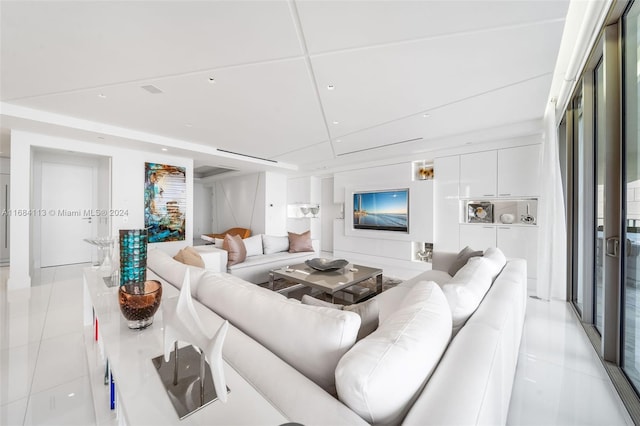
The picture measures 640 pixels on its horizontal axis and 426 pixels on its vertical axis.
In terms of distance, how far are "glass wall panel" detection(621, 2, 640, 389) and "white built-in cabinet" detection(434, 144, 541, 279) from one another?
220 centimetres

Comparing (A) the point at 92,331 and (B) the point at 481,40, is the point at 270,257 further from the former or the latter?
(B) the point at 481,40

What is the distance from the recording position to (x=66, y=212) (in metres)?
5.28

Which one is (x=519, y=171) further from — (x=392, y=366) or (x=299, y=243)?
(x=392, y=366)

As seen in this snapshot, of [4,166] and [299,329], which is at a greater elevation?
[4,166]

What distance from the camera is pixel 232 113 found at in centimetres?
328

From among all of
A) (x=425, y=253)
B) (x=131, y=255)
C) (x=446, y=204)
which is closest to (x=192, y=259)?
(x=131, y=255)

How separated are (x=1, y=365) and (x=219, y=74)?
2.80 metres

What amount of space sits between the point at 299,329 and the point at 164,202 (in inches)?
203

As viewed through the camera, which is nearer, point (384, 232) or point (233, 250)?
point (233, 250)

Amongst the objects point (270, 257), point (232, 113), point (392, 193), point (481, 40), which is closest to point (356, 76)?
point (481, 40)

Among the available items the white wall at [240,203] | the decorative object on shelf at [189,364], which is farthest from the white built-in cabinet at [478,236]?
the white wall at [240,203]

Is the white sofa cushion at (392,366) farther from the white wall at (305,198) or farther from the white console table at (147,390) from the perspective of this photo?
the white wall at (305,198)

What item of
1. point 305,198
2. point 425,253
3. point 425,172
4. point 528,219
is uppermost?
point 425,172

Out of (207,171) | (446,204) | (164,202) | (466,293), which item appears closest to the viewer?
(466,293)
